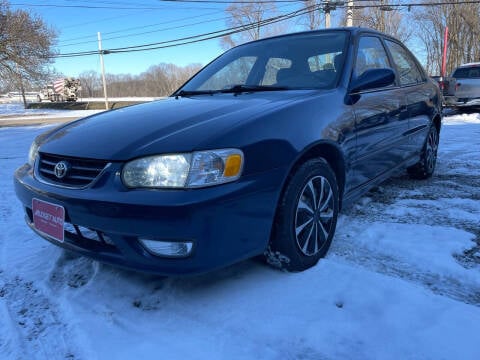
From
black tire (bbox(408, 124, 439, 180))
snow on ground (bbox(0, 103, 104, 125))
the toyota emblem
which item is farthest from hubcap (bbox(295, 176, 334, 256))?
snow on ground (bbox(0, 103, 104, 125))

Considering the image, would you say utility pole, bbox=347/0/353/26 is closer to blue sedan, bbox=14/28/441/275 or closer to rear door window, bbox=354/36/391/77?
rear door window, bbox=354/36/391/77

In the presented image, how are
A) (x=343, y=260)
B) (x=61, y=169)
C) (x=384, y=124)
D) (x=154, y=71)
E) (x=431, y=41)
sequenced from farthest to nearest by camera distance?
(x=154, y=71) < (x=431, y=41) < (x=384, y=124) < (x=343, y=260) < (x=61, y=169)

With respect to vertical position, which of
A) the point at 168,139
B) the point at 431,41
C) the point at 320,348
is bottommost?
the point at 320,348

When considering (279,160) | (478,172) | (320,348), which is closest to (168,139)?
(279,160)

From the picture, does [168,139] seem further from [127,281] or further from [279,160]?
[127,281]

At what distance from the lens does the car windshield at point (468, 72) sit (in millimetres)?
12641

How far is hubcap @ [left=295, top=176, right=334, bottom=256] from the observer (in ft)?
7.63

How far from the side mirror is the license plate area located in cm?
198

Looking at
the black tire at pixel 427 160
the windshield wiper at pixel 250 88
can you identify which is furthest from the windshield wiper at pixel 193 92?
the black tire at pixel 427 160

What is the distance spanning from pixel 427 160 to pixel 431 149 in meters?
0.19

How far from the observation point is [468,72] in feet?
42.3

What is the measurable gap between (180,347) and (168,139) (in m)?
0.96

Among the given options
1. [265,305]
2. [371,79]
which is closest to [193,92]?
[371,79]

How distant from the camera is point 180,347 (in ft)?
5.80
